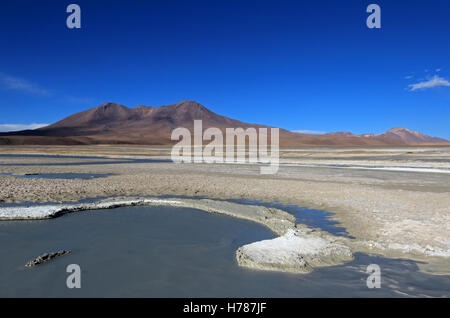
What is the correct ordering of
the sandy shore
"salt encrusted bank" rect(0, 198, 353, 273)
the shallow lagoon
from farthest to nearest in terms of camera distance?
1. the sandy shore
2. "salt encrusted bank" rect(0, 198, 353, 273)
3. the shallow lagoon

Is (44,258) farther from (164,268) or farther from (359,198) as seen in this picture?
(359,198)

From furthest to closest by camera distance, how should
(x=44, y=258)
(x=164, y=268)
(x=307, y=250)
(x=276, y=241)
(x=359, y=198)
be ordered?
(x=359, y=198) → (x=276, y=241) → (x=307, y=250) → (x=44, y=258) → (x=164, y=268)

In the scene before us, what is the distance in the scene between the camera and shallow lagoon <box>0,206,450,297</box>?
4941mm

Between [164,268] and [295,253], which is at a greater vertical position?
[295,253]

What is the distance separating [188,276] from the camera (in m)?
5.51

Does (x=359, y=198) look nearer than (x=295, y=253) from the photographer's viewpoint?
No

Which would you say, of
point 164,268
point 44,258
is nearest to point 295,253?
point 164,268

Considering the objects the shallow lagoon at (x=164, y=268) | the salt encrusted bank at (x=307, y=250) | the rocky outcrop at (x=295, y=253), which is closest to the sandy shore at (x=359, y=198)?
the salt encrusted bank at (x=307, y=250)

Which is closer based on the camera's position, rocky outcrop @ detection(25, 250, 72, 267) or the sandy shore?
rocky outcrop @ detection(25, 250, 72, 267)

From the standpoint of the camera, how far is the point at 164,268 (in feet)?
19.1

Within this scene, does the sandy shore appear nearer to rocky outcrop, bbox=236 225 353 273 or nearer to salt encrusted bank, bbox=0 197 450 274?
salt encrusted bank, bbox=0 197 450 274

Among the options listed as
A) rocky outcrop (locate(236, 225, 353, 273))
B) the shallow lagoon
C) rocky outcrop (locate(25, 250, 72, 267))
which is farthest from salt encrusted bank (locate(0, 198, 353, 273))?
rocky outcrop (locate(25, 250, 72, 267))

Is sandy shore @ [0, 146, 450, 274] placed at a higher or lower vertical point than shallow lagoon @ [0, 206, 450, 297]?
higher
